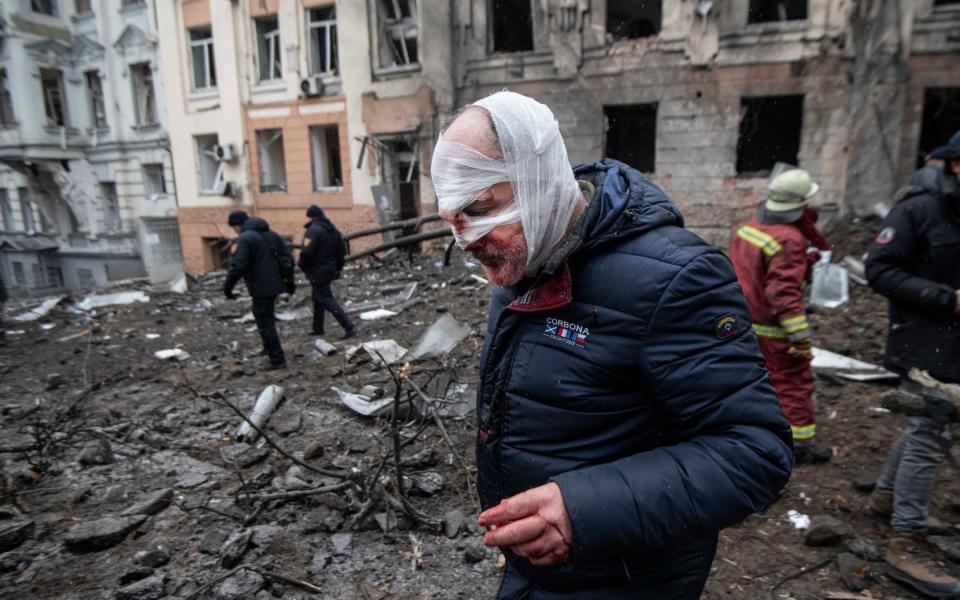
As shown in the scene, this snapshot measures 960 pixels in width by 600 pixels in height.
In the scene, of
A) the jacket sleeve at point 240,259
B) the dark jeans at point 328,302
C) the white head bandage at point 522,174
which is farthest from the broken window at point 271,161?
the white head bandage at point 522,174

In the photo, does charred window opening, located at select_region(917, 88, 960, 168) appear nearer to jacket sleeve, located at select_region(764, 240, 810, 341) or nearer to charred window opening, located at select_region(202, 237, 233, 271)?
jacket sleeve, located at select_region(764, 240, 810, 341)

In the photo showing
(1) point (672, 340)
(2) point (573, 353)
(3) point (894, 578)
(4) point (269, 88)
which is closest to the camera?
(1) point (672, 340)

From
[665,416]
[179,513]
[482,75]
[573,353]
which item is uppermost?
[482,75]

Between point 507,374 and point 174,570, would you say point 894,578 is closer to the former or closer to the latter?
point 507,374

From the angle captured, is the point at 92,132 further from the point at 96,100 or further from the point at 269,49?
the point at 269,49

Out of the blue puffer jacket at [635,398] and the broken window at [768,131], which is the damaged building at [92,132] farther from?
the blue puffer jacket at [635,398]

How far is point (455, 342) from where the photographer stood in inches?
234

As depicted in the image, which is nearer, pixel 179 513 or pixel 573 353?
pixel 573 353

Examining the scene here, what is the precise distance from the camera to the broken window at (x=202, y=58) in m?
18.5

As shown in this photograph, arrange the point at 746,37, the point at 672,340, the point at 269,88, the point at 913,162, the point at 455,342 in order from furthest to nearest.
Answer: the point at 269,88
the point at 746,37
the point at 913,162
the point at 455,342
the point at 672,340

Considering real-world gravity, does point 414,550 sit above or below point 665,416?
below

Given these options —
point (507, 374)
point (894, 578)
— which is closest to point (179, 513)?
point (507, 374)

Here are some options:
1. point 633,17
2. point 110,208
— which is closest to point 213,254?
point 110,208

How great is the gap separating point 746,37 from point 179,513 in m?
13.2
